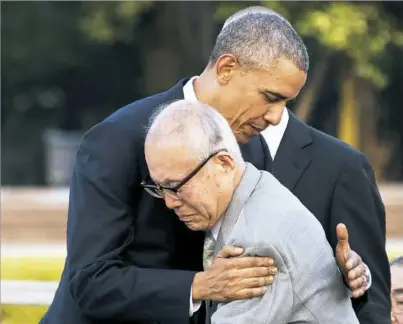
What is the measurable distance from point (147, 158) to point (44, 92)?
22.6m

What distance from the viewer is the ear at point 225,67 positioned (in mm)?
2625

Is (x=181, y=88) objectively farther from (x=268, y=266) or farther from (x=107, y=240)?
(x=268, y=266)

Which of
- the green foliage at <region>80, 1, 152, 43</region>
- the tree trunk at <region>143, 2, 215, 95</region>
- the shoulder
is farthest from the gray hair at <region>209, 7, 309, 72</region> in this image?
the tree trunk at <region>143, 2, 215, 95</region>

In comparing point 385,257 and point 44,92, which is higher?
point 385,257

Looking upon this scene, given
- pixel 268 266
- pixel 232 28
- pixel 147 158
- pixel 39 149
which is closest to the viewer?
pixel 268 266

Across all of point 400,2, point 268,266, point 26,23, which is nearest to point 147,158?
point 268,266

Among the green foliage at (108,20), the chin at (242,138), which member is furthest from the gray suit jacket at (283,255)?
the green foliage at (108,20)

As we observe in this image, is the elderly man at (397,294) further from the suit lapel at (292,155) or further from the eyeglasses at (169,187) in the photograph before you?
the eyeglasses at (169,187)

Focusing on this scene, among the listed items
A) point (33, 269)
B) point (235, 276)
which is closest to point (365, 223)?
point (235, 276)

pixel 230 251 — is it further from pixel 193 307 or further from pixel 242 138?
pixel 242 138

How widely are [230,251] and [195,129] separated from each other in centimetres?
30

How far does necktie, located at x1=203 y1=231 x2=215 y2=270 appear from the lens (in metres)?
2.47

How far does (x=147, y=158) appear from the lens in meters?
2.40

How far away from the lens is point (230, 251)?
7.51 feet
